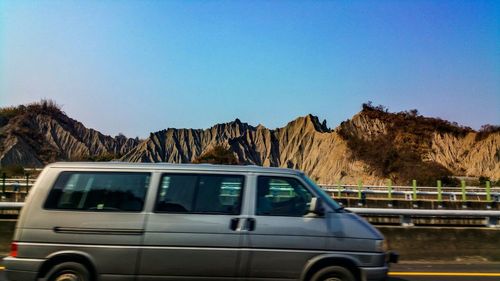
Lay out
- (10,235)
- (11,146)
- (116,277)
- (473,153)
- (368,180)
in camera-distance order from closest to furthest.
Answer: (116,277)
(10,235)
(368,180)
(473,153)
(11,146)

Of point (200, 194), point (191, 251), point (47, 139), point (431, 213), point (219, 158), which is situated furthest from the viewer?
point (47, 139)

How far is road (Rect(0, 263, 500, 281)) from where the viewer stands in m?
9.37

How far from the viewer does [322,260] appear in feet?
21.6

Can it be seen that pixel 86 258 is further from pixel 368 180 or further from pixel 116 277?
pixel 368 180

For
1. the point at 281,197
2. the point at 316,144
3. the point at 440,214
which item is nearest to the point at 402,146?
the point at 316,144

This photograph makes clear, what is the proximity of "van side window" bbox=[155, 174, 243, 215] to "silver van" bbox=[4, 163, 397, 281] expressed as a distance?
0.01 m

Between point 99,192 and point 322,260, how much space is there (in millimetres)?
3070

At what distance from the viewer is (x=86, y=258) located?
21.6 ft

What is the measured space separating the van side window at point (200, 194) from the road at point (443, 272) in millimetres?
3941

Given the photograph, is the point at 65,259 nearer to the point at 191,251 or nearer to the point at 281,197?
the point at 191,251

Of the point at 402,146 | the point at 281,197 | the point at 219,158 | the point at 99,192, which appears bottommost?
the point at 99,192

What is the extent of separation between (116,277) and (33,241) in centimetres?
117

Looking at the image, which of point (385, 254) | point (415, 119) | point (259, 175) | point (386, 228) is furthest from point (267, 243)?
point (415, 119)

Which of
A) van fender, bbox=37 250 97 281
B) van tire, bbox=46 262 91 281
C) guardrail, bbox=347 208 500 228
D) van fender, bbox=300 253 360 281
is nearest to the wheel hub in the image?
van tire, bbox=46 262 91 281
